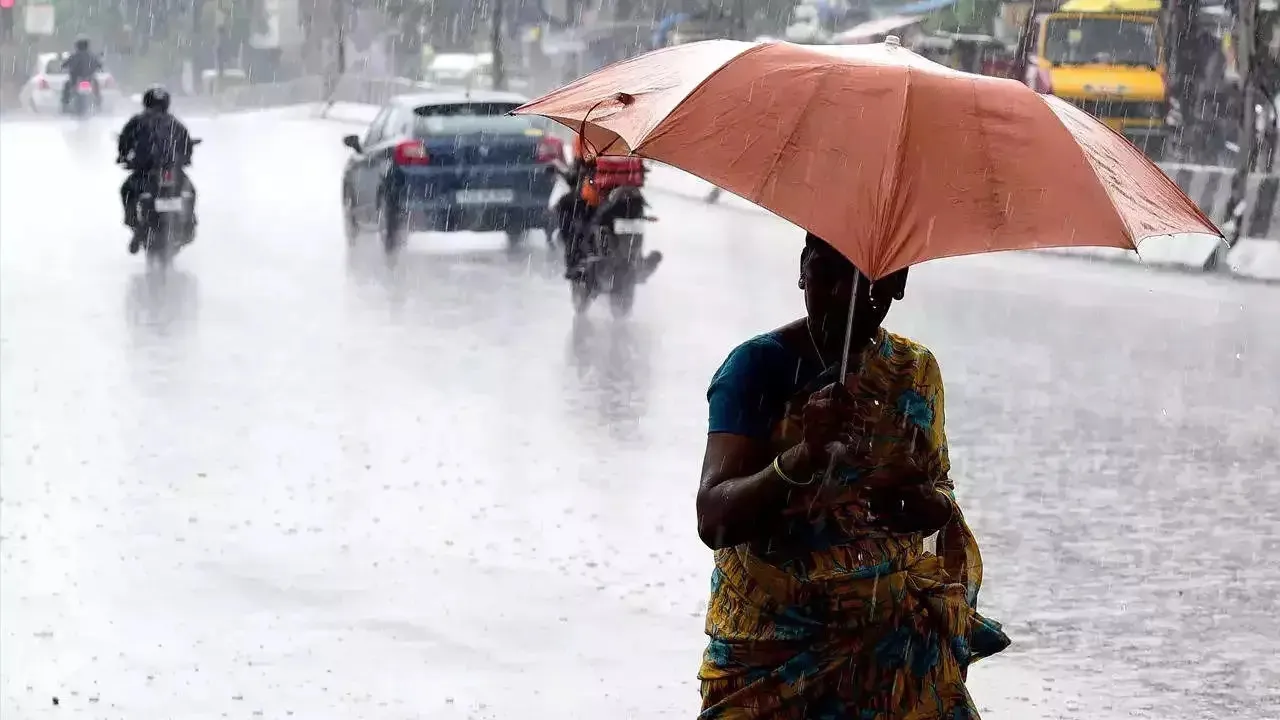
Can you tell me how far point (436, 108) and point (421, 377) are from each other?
8.36 metres

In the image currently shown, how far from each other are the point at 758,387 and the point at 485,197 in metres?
16.2

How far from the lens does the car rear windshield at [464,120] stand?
63.1ft

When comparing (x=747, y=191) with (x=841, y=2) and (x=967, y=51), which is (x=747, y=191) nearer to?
(x=967, y=51)

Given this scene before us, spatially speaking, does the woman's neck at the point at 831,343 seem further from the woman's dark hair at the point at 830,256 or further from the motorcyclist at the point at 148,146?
the motorcyclist at the point at 148,146

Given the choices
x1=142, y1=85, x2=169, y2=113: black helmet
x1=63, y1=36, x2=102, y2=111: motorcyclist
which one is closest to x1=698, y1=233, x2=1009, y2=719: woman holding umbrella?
x1=142, y1=85, x2=169, y2=113: black helmet

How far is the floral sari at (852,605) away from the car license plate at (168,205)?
620 inches

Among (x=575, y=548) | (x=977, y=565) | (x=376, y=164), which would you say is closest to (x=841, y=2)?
(x=376, y=164)

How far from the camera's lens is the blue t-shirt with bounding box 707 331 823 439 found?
309cm

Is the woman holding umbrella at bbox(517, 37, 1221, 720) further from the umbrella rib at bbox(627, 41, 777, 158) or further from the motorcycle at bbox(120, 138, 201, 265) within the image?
the motorcycle at bbox(120, 138, 201, 265)

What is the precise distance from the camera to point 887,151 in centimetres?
A: 312

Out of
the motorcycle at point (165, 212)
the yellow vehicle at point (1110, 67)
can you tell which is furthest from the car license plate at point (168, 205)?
the yellow vehicle at point (1110, 67)

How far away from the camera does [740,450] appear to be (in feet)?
10.1

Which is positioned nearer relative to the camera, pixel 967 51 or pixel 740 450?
pixel 740 450

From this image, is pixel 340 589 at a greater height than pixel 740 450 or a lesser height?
lesser
